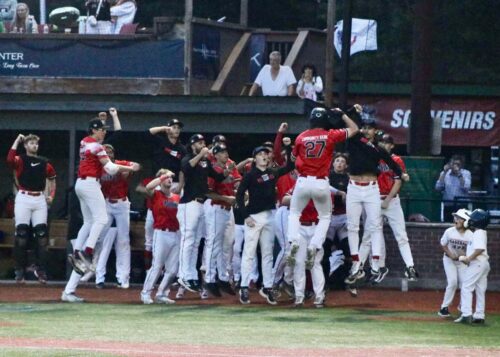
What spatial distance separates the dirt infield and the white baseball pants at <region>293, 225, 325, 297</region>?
19.4 inches

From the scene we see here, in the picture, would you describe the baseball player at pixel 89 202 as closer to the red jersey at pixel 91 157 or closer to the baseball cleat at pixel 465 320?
the red jersey at pixel 91 157

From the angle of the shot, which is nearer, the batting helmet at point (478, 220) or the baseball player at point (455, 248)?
the batting helmet at point (478, 220)

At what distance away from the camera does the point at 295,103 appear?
21406mm

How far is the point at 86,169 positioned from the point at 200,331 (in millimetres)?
4213

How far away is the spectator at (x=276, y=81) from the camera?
2266 cm

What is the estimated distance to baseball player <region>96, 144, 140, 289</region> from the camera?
2044 cm

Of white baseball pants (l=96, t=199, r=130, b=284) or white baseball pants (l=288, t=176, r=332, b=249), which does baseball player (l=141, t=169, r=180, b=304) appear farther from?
white baseball pants (l=96, t=199, r=130, b=284)

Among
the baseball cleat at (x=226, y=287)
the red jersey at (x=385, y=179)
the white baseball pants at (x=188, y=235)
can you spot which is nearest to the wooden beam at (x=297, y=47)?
the red jersey at (x=385, y=179)

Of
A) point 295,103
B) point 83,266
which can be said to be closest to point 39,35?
point 295,103

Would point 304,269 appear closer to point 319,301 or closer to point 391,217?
point 319,301

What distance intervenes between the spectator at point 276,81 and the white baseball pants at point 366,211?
4826 mm

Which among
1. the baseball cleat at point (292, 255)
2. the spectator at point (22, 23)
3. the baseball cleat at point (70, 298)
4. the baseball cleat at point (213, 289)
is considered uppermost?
the spectator at point (22, 23)

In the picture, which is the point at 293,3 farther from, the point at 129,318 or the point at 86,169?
the point at 129,318

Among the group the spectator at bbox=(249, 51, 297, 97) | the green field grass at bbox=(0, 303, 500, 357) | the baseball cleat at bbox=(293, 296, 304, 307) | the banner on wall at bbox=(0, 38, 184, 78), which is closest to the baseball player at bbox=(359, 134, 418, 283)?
the green field grass at bbox=(0, 303, 500, 357)
